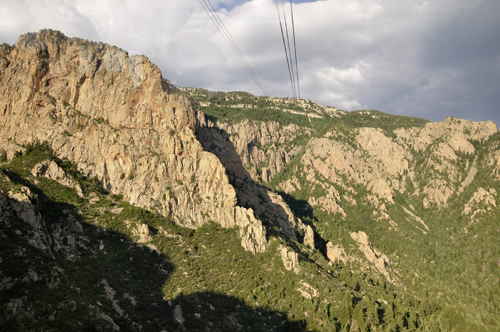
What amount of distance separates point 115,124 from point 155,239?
169 ft

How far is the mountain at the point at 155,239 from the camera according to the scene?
2302 inches

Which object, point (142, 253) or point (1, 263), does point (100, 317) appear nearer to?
point (1, 263)

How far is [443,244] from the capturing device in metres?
154

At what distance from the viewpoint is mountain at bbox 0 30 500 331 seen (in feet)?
192

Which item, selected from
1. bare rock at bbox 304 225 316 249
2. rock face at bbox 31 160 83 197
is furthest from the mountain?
bare rock at bbox 304 225 316 249

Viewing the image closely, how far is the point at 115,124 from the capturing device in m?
105

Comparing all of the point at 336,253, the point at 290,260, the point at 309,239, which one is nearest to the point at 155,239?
the point at 290,260

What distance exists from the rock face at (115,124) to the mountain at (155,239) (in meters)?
0.50

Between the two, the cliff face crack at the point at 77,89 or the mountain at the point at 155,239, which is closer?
the mountain at the point at 155,239

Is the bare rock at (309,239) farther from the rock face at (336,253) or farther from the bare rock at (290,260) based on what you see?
the bare rock at (290,260)

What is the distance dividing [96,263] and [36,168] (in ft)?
136

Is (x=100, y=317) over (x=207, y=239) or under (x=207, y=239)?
under

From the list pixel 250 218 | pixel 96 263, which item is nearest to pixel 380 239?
pixel 250 218

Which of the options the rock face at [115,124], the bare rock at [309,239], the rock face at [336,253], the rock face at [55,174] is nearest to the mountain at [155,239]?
the rock face at [55,174]
